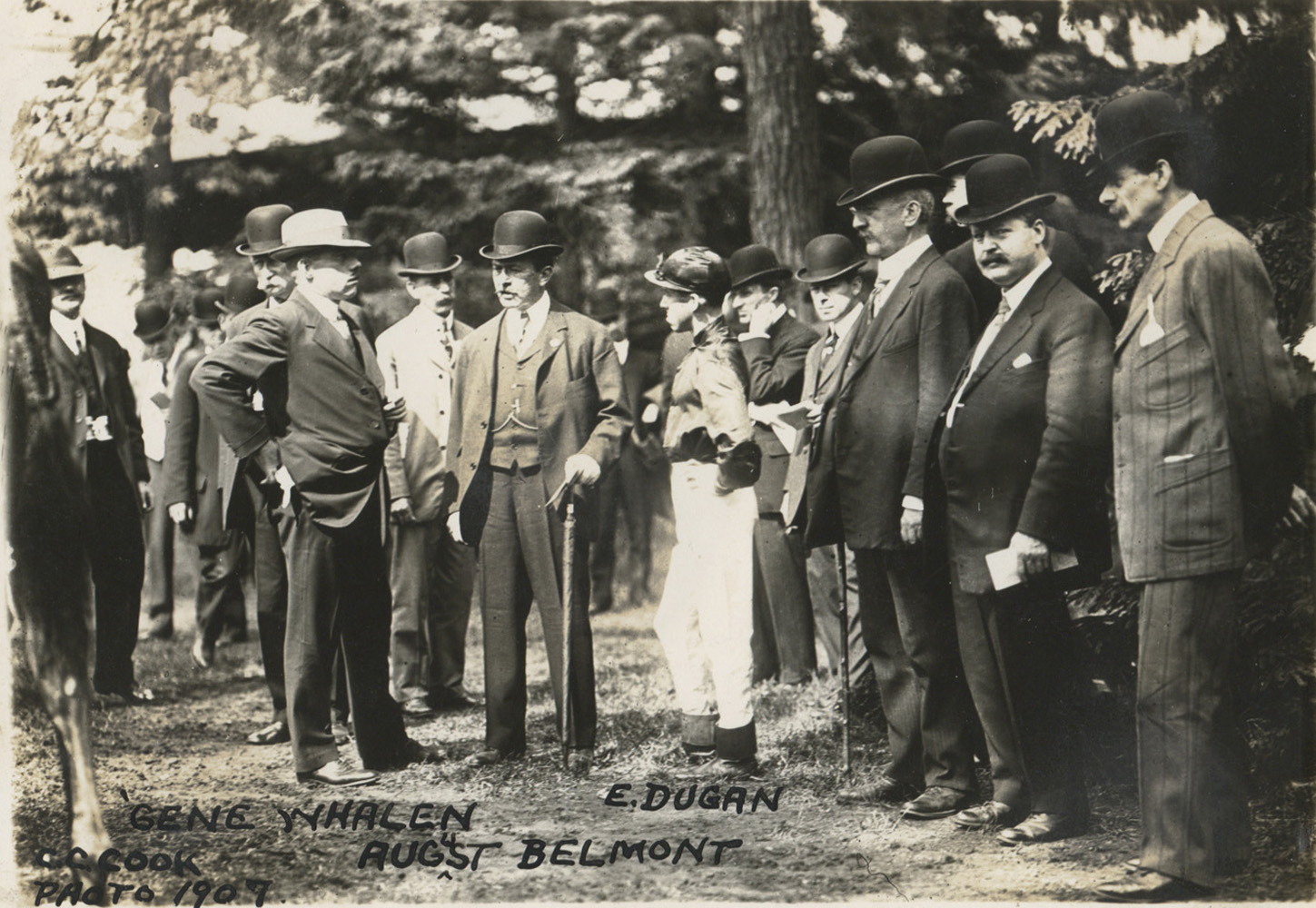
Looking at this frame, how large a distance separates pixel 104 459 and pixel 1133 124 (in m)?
4.56

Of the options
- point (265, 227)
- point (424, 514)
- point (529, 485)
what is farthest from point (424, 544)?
point (265, 227)

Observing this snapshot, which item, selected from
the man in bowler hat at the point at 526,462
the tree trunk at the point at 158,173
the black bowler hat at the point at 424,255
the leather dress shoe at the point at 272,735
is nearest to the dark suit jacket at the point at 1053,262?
the man in bowler hat at the point at 526,462

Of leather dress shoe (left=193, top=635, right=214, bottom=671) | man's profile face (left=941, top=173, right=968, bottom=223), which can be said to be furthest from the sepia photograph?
leather dress shoe (left=193, top=635, right=214, bottom=671)

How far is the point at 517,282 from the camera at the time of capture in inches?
216

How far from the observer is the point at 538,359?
540 cm

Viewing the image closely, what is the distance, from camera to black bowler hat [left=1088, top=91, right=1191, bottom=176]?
4.25m

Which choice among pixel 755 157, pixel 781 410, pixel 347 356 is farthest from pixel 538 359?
pixel 755 157

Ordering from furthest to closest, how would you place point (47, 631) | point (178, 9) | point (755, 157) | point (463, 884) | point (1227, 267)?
point (755, 157) < point (178, 9) < point (47, 631) < point (463, 884) < point (1227, 267)

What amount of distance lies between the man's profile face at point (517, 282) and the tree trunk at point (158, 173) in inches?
61.1

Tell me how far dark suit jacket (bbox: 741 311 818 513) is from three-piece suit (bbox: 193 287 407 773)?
1.79 meters

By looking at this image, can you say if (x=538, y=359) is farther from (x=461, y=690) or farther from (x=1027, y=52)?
(x=1027, y=52)

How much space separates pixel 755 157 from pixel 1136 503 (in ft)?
9.59

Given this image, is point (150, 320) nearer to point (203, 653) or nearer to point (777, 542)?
point (203, 653)

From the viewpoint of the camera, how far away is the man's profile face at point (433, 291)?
21.5ft
